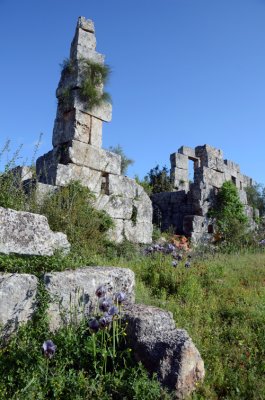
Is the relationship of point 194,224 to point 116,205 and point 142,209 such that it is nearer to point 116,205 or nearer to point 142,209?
point 142,209

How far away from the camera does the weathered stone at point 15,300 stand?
334cm

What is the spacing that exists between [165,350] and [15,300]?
1402 millimetres

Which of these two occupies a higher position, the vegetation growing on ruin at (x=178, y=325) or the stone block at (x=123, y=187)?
the stone block at (x=123, y=187)

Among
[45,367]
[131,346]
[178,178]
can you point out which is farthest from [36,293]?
[178,178]

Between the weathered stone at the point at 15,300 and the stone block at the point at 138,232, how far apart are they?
232 inches

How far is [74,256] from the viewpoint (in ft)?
16.0

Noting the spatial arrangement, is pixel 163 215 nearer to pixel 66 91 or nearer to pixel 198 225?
pixel 198 225

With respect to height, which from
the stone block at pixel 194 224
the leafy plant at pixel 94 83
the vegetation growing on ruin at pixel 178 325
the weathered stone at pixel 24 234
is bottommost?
the vegetation growing on ruin at pixel 178 325

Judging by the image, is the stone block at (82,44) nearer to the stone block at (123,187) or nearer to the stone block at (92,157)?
the stone block at (92,157)

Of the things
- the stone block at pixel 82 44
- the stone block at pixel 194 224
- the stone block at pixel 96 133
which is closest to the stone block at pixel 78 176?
the stone block at pixel 96 133

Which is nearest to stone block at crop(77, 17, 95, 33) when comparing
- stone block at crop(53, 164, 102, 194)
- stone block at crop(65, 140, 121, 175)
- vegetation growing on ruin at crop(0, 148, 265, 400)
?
stone block at crop(65, 140, 121, 175)

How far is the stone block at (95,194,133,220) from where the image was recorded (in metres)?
9.08

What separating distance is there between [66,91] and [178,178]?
8846 millimetres

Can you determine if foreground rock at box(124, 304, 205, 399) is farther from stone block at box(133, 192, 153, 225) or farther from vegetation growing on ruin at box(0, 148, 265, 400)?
stone block at box(133, 192, 153, 225)
